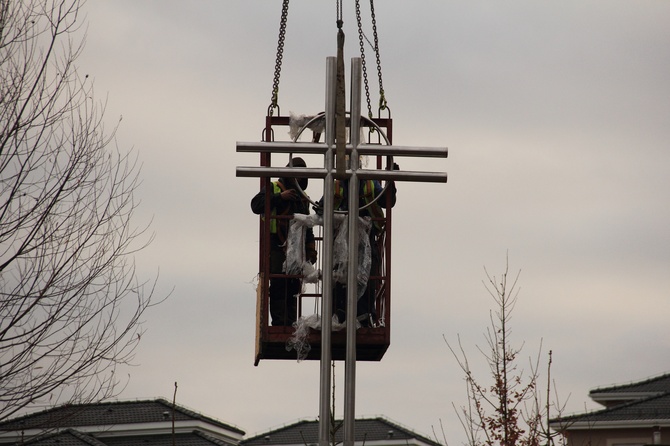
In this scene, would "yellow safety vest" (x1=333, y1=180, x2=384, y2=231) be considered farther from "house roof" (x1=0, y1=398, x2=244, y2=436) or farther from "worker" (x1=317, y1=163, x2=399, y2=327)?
"house roof" (x1=0, y1=398, x2=244, y2=436)

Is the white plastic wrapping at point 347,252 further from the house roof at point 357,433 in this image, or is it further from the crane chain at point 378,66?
the house roof at point 357,433

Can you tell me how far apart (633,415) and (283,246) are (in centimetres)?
2123

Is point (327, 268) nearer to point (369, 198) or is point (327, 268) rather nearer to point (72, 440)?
point (369, 198)

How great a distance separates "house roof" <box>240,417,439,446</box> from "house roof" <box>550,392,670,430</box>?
17.0 feet

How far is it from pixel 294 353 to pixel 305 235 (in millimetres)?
905

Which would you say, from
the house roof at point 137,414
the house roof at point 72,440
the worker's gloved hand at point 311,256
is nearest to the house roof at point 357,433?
the house roof at point 137,414

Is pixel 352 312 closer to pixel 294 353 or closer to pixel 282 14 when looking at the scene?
pixel 294 353

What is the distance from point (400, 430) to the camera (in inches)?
1362

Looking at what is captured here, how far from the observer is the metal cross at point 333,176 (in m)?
9.43

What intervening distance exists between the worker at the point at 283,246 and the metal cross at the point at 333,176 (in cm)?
68

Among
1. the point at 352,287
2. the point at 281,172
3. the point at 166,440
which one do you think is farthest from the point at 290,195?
the point at 166,440

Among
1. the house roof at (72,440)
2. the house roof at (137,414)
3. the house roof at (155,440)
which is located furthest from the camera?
the house roof at (137,414)

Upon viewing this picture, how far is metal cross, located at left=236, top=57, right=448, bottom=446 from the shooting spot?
9.43 meters

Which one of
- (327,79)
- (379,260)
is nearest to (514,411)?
(379,260)
